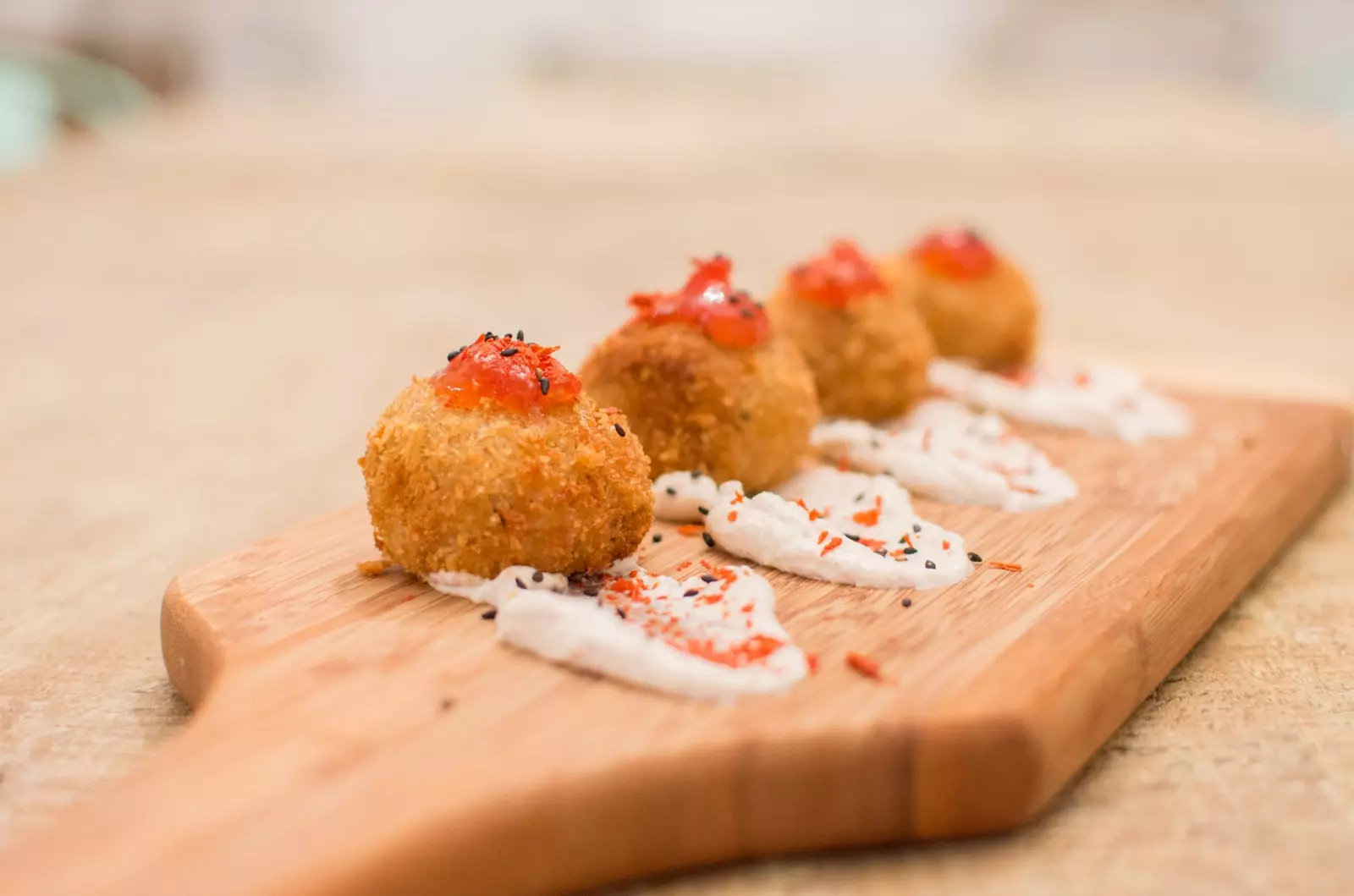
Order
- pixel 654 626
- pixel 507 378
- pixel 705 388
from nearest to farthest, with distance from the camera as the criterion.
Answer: pixel 654 626 → pixel 507 378 → pixel 705 388

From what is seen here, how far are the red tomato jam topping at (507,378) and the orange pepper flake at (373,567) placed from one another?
42 centimetres

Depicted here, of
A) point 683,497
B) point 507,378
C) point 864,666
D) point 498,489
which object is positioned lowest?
point 864,666

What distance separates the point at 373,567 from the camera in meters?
3.12

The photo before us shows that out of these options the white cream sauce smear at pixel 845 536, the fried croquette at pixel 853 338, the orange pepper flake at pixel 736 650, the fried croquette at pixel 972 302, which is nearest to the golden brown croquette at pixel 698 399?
the white cream sauce smear at pixel 845 536

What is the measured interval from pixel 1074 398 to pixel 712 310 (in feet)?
5.07

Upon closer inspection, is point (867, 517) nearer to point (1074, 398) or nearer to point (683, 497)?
point (683, 497)

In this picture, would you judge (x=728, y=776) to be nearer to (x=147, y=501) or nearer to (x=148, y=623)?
(x=148, y=623)

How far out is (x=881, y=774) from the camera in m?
2.36

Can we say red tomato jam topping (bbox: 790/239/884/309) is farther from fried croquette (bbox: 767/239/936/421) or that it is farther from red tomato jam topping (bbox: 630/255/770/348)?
red tomato jam topping (bbox: 630/255/770/348)

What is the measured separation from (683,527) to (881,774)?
123 centimetres

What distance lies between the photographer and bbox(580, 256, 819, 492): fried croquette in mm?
3604

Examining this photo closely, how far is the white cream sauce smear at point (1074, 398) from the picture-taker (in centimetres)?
436

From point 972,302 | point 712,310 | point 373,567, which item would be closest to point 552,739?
point 373,567

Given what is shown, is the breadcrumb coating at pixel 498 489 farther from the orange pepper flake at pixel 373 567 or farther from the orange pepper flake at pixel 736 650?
the orange pepper flake at pixel 736 650
